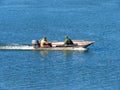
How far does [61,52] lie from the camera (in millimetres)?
61719

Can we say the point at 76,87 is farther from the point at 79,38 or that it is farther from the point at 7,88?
the point at 79,38

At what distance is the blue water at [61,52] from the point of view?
5172cm

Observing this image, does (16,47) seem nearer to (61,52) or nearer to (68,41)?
(61,52)

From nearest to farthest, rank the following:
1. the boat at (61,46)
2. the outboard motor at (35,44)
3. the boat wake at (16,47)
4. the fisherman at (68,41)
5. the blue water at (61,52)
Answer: the blue water at (61,52) < the boat at (61,46) < the fisherman at (68,41) < the outboard motor at (35,44) < the boat wake at (16,47)

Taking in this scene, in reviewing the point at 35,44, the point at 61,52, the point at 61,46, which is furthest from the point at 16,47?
the point at 61,52

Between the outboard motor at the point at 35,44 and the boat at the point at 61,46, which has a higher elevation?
the outboard motor at the point at 35,44

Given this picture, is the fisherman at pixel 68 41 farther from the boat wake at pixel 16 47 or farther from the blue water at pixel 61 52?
the boat wake at pixel 16 47

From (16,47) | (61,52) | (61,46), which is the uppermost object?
(16,47)

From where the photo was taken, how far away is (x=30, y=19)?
3278 inches

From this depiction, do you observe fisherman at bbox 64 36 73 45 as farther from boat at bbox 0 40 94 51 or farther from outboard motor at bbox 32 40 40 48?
outboard motor at bbox 32 40 40 48

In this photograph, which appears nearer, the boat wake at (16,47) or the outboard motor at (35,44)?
the outboard motor at (35,44)

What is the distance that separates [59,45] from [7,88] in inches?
531

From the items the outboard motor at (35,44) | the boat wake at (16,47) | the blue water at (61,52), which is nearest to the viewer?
the blue water at (61,52)

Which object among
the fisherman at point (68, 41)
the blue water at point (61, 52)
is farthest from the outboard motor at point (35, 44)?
the fisherman at point (68, 41)
